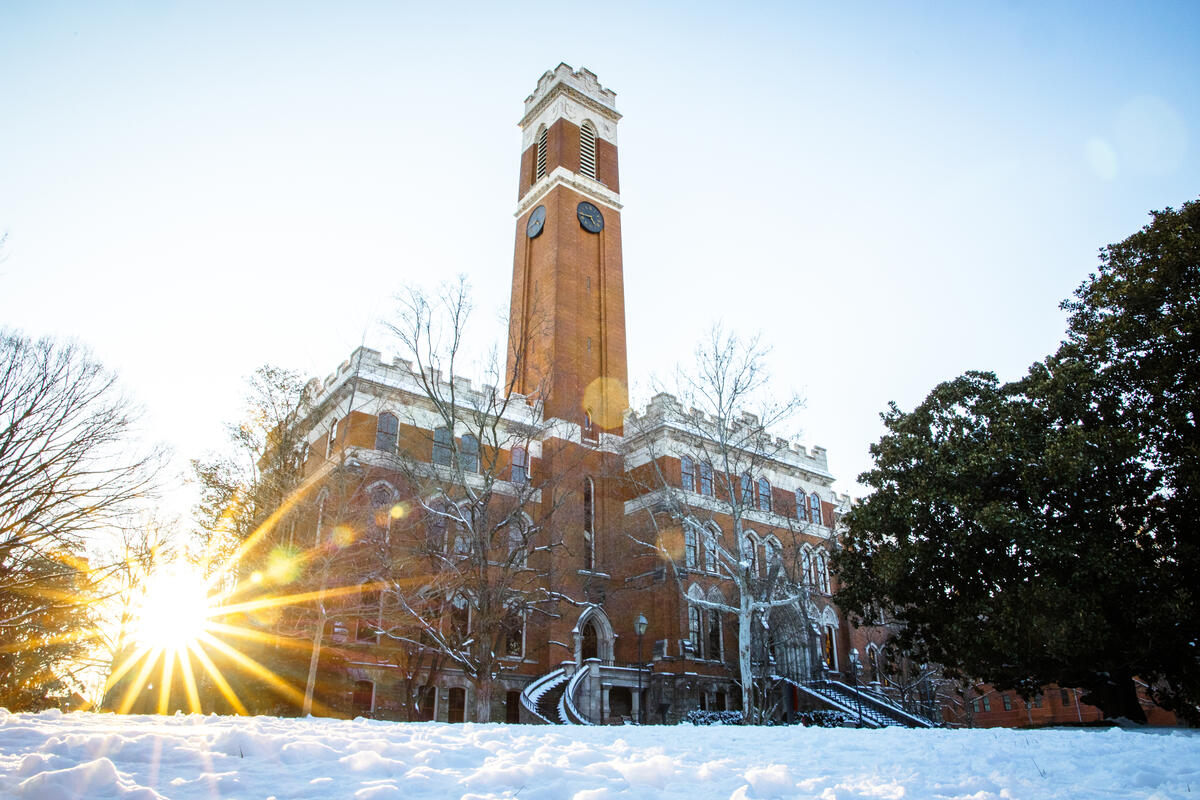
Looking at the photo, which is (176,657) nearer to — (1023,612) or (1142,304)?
(1023,612)

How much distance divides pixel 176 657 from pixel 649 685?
1621 cm

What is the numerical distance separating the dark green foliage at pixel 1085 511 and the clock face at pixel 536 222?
22.3m

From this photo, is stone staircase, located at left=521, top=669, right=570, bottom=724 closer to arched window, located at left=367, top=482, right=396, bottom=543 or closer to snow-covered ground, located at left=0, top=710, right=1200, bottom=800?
arched window, located at left=367, top=482, right=396, bottom=543

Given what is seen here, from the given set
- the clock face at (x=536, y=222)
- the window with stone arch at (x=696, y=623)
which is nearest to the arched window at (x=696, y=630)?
the window with stone arch at (x=696, y=623)

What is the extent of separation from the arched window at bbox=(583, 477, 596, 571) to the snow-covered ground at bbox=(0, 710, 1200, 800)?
944 inches

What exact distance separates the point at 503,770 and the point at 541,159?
127ft

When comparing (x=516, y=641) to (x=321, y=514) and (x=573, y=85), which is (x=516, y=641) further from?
(x=573, y=85)

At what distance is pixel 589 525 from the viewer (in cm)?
3173

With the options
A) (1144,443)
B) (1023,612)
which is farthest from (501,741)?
(1144,443)

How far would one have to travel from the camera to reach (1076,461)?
16719mm

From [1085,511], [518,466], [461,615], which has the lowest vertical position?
[461,615]

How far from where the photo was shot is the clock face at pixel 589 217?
124 ft

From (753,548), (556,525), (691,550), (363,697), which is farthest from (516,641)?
(753,548)

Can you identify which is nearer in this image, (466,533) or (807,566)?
(466,533)
